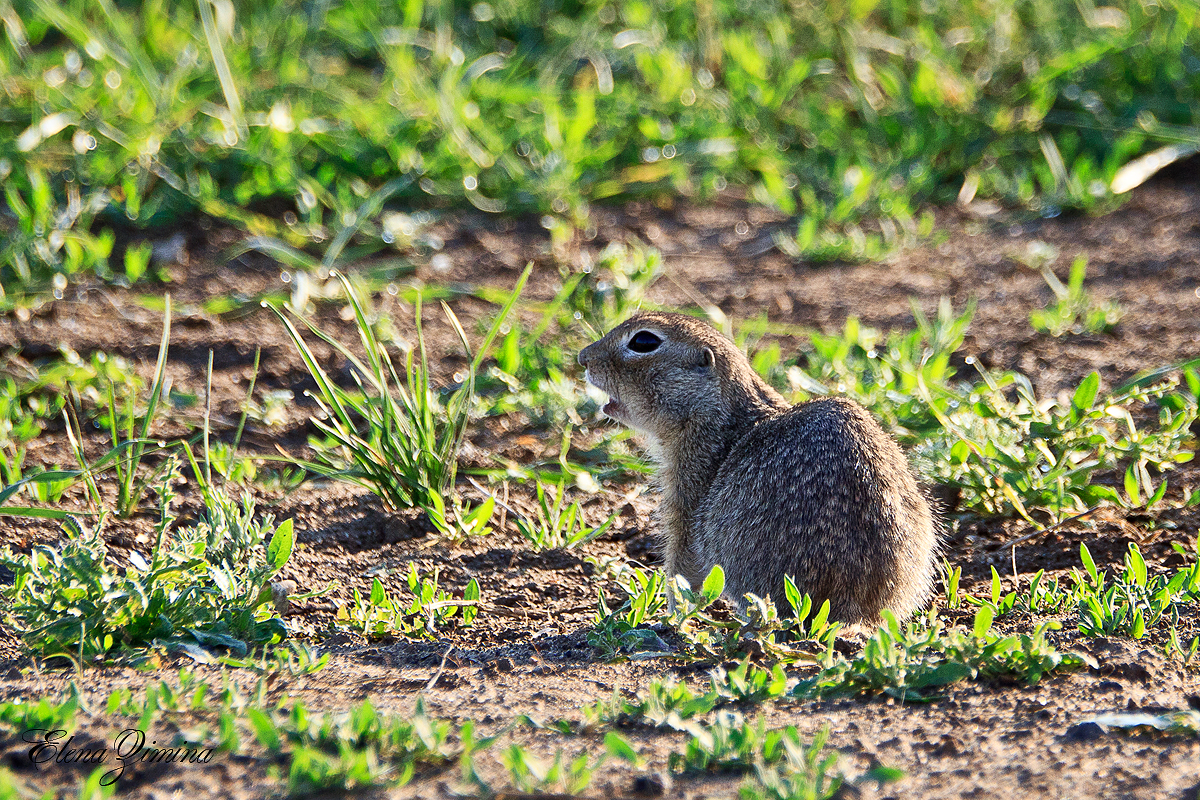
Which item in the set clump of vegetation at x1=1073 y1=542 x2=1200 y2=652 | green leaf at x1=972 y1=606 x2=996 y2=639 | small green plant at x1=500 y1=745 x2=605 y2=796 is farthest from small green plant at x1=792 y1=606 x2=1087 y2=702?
small green plant at x1=500 y1=745 x2=605 y2=796

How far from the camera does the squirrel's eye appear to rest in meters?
4.01

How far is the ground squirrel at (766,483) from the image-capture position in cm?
317

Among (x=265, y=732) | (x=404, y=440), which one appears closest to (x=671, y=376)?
(x=404, y=440)

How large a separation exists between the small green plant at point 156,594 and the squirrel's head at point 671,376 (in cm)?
129

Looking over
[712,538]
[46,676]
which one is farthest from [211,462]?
[712,538]

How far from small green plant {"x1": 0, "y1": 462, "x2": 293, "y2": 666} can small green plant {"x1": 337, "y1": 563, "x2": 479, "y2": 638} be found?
0.21 metres

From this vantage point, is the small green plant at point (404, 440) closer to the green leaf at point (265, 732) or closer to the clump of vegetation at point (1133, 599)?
the green leaf at point (265, 732)

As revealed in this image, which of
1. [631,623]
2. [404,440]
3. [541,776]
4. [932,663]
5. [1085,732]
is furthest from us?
[404,440]

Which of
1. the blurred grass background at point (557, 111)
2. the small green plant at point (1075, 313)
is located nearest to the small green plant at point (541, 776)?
the small green plant at point (1075, 313)

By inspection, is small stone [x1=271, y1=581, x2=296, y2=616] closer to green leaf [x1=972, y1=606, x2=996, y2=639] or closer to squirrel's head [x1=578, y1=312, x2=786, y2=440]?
squirrel's head [x1=578, y1=312, x2=786, y2=440]

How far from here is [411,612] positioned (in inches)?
131

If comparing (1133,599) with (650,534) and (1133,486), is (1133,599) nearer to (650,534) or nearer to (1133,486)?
(1133,486)

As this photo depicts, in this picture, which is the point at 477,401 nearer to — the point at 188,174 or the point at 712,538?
the point at 712,538

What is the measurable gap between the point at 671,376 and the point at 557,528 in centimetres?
62
